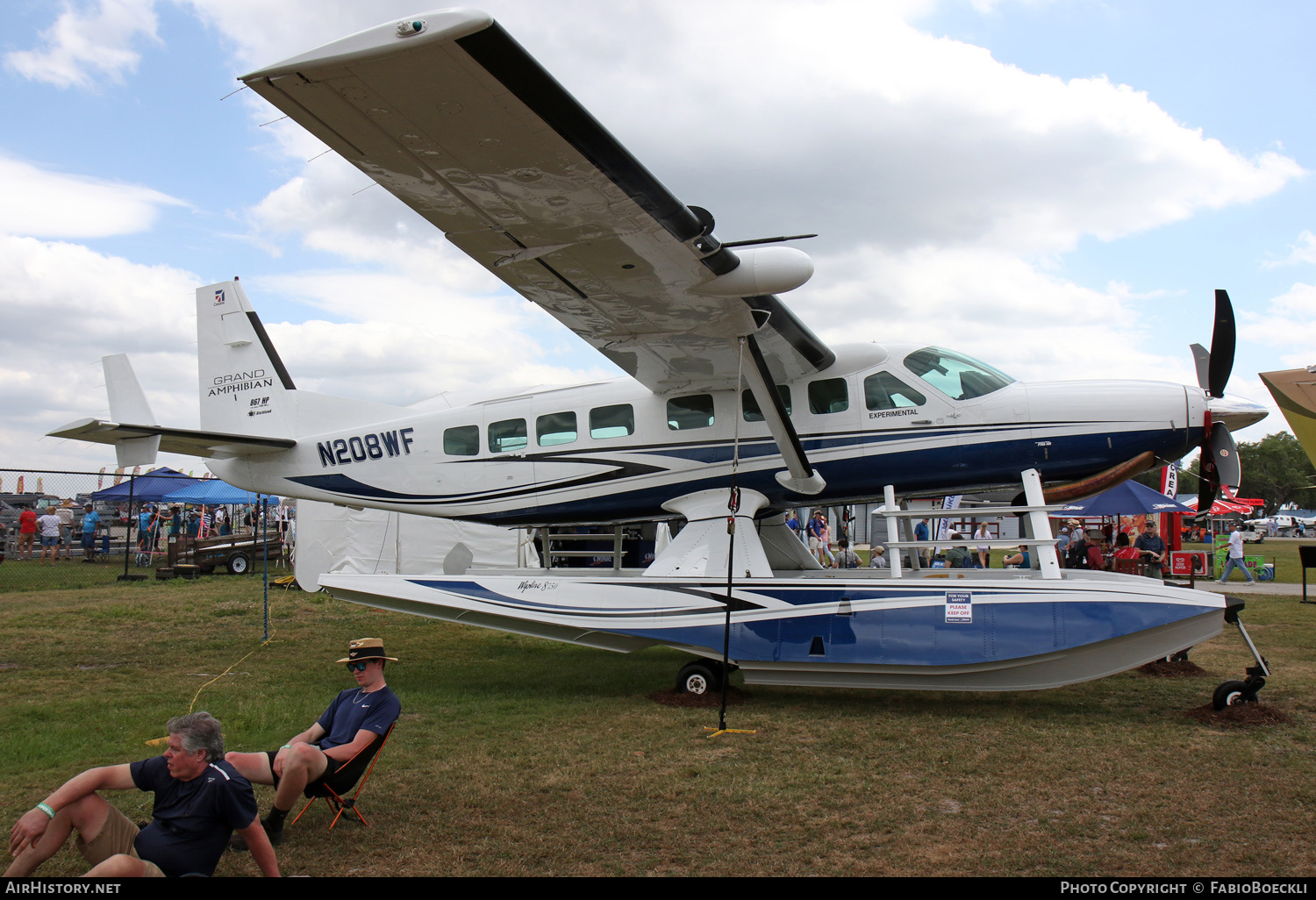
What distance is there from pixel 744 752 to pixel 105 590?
16066 mm

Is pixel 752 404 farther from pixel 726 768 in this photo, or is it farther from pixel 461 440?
pixel 726 768

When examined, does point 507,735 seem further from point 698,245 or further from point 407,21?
point 407,21

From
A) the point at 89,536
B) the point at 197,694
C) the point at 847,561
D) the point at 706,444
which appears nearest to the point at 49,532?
the point at 89,536

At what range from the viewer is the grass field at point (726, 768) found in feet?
13.4

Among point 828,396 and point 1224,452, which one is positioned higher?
point 828,396

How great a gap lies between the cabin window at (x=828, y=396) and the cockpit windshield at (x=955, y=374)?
707 mm

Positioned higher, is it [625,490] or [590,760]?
[625,490]

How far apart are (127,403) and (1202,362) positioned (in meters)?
11.7

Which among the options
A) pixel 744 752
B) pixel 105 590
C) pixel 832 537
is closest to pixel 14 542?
pixel 105 590

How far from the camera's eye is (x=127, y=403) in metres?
9.47

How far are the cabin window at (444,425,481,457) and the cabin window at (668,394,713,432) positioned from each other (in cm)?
246

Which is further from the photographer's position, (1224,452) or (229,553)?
(229,553)

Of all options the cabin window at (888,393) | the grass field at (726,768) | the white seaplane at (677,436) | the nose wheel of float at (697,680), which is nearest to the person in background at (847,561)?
the grass field at (726,768)

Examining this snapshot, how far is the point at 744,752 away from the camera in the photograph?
6.02 m
